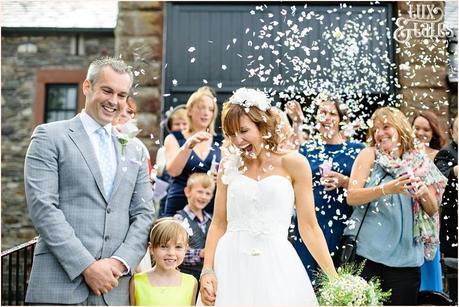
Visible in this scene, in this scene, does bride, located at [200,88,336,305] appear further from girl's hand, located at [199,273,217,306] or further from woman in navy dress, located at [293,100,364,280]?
woman in navy dress, located at [293,100,364,280]

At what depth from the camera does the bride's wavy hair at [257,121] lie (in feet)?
11.8

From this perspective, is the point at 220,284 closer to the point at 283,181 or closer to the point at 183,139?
the point at 283,181

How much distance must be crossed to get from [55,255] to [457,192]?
9.53ft

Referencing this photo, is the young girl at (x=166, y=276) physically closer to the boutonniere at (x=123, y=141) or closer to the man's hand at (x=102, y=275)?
the man's hand at (x=102, y=275)

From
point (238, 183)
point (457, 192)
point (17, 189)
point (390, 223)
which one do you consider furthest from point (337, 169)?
point (17, 189)

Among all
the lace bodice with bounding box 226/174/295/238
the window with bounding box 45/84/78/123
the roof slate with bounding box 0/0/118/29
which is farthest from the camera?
the window with bounding box 45/84/78/123

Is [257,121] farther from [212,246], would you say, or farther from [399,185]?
[399,185]

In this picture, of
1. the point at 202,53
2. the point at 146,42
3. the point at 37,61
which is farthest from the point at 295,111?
the point at 37,61

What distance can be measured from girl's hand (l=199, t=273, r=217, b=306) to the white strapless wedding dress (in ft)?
0.25

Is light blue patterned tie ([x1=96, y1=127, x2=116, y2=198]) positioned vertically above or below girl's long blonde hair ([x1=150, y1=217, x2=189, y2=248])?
above

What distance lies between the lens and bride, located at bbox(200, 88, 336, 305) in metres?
3.59

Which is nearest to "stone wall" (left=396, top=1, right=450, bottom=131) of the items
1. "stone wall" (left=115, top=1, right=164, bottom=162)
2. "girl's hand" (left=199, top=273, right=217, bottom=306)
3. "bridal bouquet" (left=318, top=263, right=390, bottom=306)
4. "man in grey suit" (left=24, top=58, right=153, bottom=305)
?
"stone wall" (left=115, top=1, right=164, bottom=162)

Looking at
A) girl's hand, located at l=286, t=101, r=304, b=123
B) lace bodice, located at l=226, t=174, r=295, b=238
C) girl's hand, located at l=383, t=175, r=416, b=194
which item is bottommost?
lace bodice, located at l=226, t=174, r=295, b=238

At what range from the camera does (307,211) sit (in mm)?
3625
